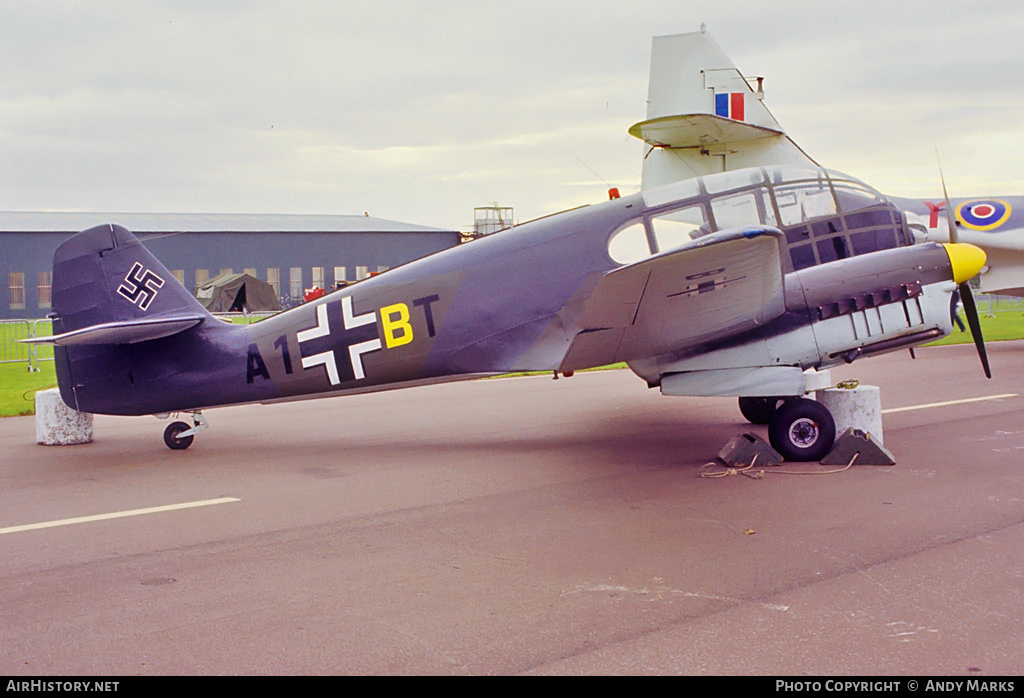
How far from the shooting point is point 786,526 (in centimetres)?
588

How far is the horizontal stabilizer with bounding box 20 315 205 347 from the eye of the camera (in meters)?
8.59

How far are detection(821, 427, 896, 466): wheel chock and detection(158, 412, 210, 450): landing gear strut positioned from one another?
650cm

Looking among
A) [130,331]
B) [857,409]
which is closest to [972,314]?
[857,409]

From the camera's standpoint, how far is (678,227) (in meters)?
8.59

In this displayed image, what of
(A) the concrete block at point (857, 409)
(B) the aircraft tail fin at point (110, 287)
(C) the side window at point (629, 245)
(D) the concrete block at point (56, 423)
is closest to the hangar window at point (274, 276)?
(D) the concrete block at point (56, 423)

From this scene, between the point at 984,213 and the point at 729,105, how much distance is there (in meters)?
6.91

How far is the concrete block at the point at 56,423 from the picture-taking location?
1005 centimetres

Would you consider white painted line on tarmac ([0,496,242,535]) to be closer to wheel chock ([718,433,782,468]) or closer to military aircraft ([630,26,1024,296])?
wheel chock ([718,433,782,468])

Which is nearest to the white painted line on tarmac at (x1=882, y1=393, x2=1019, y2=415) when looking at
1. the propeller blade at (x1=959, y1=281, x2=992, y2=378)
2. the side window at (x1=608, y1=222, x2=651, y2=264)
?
the propeller blade at (x1=959, y1=281, x2=992, y2=378)

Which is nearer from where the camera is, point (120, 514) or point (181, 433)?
point (120, 514)

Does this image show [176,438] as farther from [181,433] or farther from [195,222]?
[195,222]

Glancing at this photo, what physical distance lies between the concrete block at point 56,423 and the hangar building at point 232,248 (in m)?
36.2
